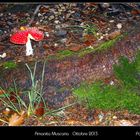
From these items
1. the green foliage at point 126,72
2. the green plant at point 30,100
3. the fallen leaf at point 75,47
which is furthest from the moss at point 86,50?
the green plant at point 30,100

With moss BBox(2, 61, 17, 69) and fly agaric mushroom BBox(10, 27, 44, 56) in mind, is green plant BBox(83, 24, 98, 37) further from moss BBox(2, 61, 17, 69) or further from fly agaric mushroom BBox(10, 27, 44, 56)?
moss BBox(2, 61, 17, 69)

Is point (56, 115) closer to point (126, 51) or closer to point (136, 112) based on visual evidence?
point (136, 112)

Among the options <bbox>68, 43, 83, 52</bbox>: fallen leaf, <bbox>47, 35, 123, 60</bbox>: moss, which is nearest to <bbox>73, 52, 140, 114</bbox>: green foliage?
<bbox>47, 35, 123, 60</bbox>: moss

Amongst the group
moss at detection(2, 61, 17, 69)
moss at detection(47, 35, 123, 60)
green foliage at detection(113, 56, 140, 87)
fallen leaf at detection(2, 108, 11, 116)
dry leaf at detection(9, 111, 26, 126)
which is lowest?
fallen leaf at detection(2, 108, 11, 116)

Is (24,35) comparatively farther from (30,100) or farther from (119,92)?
(119,92)

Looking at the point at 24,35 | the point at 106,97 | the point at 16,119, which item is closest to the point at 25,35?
the point at 24,35

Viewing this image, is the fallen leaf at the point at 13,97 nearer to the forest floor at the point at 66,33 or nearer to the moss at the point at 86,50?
the forest floor at the point at 66,33
